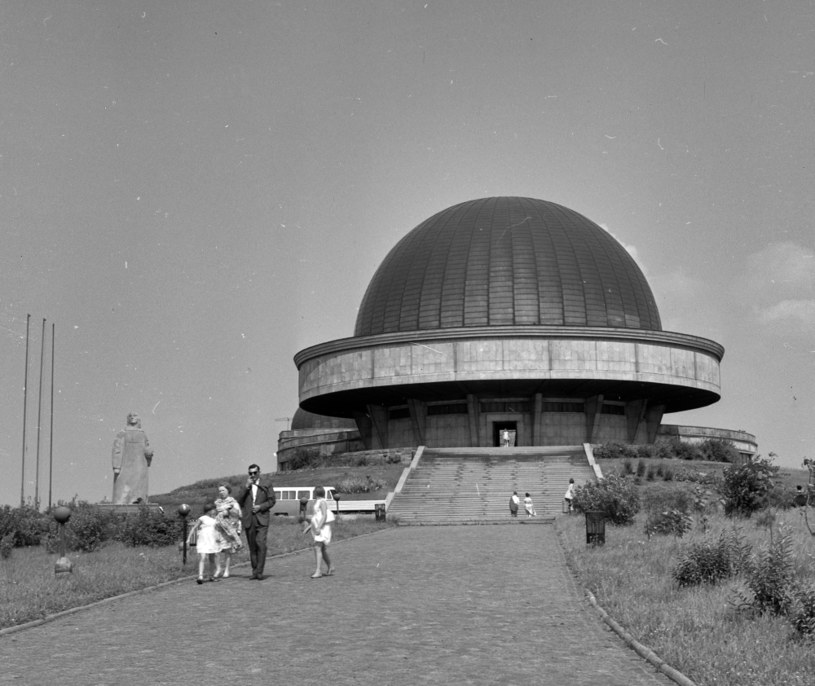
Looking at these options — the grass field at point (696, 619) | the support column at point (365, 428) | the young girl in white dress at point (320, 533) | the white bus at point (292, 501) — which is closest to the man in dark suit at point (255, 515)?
the young girl in white dress at point (320, 533)

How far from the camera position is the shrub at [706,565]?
1254 cm

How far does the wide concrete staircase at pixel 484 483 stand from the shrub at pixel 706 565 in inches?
762

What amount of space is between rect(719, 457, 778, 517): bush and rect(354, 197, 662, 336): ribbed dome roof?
121ft

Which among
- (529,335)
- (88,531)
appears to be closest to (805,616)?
(88,531)

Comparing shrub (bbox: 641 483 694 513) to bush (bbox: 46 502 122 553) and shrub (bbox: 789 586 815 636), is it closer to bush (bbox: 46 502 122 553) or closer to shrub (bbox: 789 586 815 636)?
bush (bbox: 46 502 122 553)

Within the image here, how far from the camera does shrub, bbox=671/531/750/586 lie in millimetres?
12539

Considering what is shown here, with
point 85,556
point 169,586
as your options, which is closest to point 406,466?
point 85,556

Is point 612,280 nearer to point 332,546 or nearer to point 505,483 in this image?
point 505,483

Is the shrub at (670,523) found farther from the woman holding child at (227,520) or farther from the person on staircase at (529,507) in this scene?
the person on staircase at (529,507)

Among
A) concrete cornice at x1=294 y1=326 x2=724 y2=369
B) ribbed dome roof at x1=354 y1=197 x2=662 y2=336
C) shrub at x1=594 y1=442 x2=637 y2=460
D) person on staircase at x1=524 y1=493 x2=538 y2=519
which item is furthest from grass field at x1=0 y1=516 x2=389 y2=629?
ribbed dome roof at x1=354 y1=197 x2=662 y2=336

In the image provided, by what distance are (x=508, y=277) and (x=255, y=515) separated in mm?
47644

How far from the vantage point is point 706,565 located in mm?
12609

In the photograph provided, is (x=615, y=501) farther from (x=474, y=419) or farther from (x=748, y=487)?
(x=474, y=419)

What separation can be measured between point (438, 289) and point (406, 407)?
26.8ft
